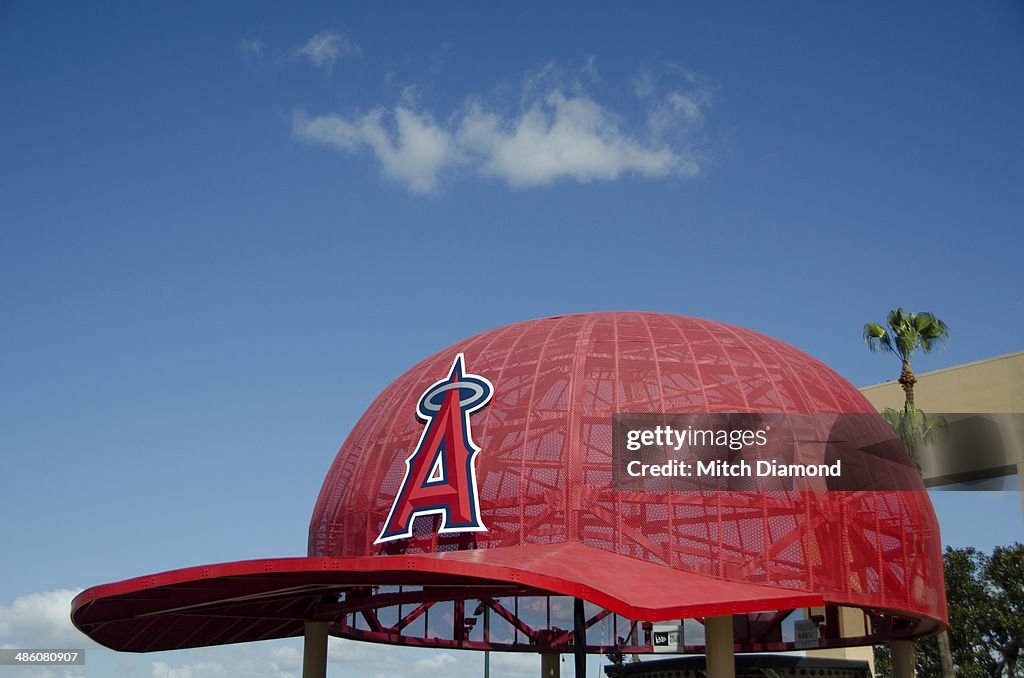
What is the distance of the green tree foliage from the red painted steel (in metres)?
25.0

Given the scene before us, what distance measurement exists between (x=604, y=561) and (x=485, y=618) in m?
15.3

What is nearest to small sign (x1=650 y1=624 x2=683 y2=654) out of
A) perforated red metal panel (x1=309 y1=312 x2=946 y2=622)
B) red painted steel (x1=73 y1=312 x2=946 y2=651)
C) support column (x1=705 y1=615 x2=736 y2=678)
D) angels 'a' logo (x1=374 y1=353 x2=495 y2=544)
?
red painted steel (x1=73 y1=312 x2=946 y2=651)

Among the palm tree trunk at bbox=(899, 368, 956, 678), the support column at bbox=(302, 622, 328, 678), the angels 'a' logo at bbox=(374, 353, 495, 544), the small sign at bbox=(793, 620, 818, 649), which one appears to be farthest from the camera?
the palm tree trunk at bbox=(899, 368, 956, 678)

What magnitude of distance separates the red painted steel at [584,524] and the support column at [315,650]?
515 millimetres

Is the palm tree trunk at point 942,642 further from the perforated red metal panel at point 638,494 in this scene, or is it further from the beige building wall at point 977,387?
the beige building wall at point 977,387

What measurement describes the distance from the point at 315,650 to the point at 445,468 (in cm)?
840

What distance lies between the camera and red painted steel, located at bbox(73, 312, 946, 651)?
988 inches

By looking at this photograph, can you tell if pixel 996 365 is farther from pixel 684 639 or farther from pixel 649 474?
pixel 649 474

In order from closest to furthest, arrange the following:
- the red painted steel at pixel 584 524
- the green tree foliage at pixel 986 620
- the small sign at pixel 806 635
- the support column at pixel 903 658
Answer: the red painted steel at pixel 584 524, the support column at pixel 903 658, the small sign at pixel 806 635, the green tree foliage at pixel 986 620

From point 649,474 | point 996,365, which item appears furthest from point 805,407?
point 996,365

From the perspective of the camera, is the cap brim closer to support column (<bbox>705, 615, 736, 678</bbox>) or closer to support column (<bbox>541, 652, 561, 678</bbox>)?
support column (<bbox>705, 615, 736, 678</bbox>)

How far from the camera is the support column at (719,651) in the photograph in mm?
28094

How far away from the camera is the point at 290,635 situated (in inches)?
1476

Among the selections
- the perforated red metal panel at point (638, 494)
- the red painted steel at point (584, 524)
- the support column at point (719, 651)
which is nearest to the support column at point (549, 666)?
the red painted steel at point (584, 524)
